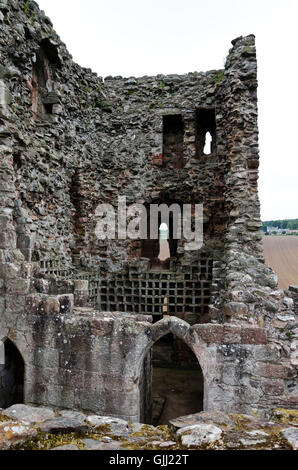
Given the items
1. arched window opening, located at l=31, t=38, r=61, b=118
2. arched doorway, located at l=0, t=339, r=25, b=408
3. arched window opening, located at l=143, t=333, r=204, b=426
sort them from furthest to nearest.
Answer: arched window opening, located at l=31, t=38, r=61, b=118 → arched window opening, located at l=143, t=333, r=204, b=426 → arched doorway, located at l=0, t=339, r=25, b=408

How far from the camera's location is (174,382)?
9305 mm

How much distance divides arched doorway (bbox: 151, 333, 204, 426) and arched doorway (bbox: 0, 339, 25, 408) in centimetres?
275

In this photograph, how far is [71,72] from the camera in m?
10.2

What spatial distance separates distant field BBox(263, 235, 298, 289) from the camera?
20891 mm

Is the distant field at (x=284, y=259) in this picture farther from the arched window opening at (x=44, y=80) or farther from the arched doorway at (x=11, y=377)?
the arched doorway at (x=11, y=377)

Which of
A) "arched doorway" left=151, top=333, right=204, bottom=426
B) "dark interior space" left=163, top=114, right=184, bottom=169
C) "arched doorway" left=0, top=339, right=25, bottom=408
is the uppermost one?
"dark interior space" left=163, top=114, right=184, bottom=169

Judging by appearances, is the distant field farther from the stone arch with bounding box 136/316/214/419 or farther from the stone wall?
the stone arch with bounding box 136/316/214/419

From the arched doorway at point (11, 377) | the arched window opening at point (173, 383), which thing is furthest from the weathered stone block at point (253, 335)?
the arched doorway at point (11, 377)

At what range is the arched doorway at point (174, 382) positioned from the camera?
292 inches

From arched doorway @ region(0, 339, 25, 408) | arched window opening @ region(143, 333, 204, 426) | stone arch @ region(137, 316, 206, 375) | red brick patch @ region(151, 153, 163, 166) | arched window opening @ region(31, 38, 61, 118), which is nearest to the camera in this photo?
stone arch @ region(137, 316, 206, 375)

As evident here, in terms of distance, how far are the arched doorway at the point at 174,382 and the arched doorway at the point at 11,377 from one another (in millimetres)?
2748

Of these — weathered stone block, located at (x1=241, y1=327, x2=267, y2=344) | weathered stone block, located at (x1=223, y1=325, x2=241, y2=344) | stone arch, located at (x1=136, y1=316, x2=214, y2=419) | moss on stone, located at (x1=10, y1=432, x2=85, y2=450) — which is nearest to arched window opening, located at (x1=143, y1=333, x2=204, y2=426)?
stone arch, located at (x1=136, y1=316, x2=214, y2=419)

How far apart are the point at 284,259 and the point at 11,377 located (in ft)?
84.2

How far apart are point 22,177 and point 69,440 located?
6194 mm
